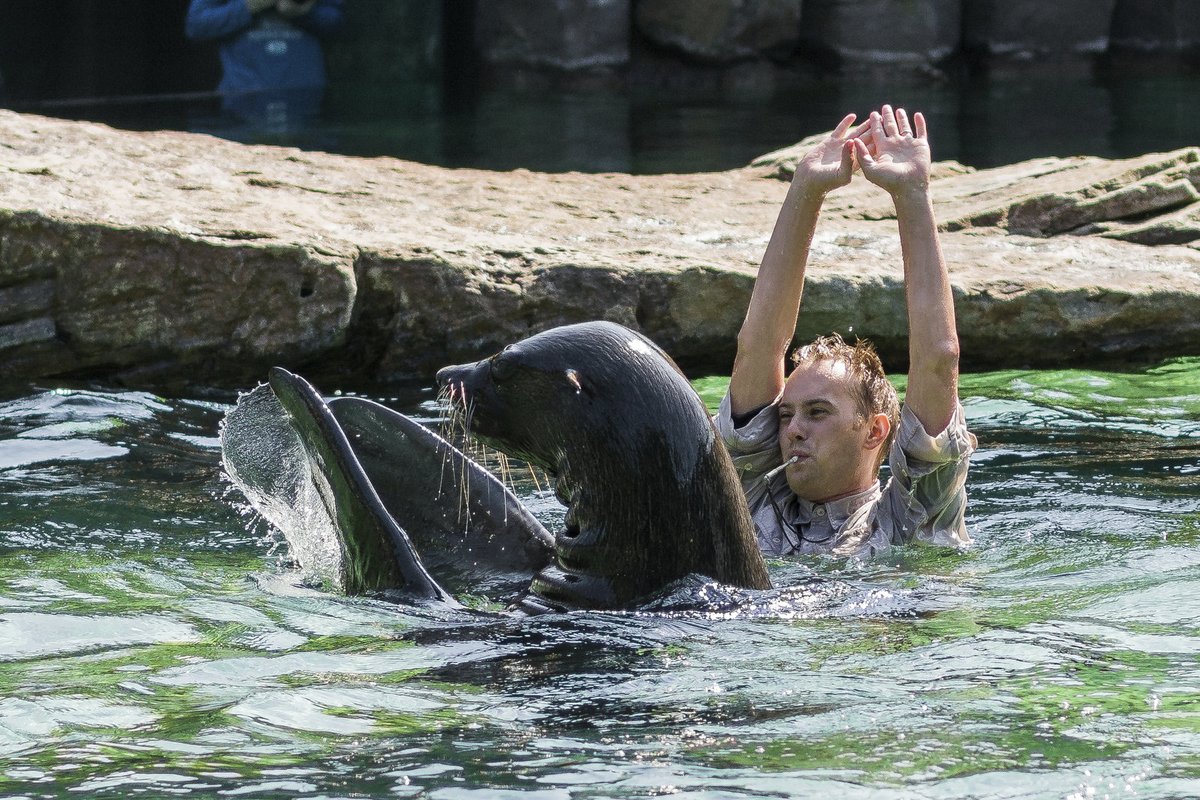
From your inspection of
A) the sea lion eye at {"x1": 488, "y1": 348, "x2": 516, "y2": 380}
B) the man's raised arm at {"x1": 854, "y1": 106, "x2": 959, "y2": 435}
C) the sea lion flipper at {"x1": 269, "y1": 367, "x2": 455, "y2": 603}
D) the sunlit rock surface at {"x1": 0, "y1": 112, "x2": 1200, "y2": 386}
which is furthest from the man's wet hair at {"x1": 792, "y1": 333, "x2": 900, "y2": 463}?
the sunlit rock surface at {"x1": 0, "y1": 112, "x2": 1200, "y2": 386}

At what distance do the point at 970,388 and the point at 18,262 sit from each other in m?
4.07

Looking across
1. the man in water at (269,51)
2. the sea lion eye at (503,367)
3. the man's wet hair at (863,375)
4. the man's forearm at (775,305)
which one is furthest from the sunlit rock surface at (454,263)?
the man in water at (269,51)

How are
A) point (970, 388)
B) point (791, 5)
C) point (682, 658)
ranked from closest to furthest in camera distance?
1. point (682, 658)
2. point (970, 388)
3. point (791, 5)

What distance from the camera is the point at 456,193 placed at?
8.48m

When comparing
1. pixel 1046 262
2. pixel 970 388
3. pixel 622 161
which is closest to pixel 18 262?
pixel 970 388

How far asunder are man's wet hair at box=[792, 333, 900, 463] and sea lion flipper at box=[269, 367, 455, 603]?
4.84 ft

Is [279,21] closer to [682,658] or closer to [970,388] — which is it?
[970,388]

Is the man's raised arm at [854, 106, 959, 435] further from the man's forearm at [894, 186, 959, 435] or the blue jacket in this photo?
the blue jacket

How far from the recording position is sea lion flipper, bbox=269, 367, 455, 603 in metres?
3.72

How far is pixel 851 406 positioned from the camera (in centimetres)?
461

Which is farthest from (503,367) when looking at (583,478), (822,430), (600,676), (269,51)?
(269,51)

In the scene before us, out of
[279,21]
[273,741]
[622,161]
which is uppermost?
[279,21]

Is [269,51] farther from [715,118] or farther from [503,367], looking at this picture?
[503,367]

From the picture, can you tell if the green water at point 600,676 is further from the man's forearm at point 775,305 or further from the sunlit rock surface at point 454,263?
the sunlit rock surface at point 454,263
